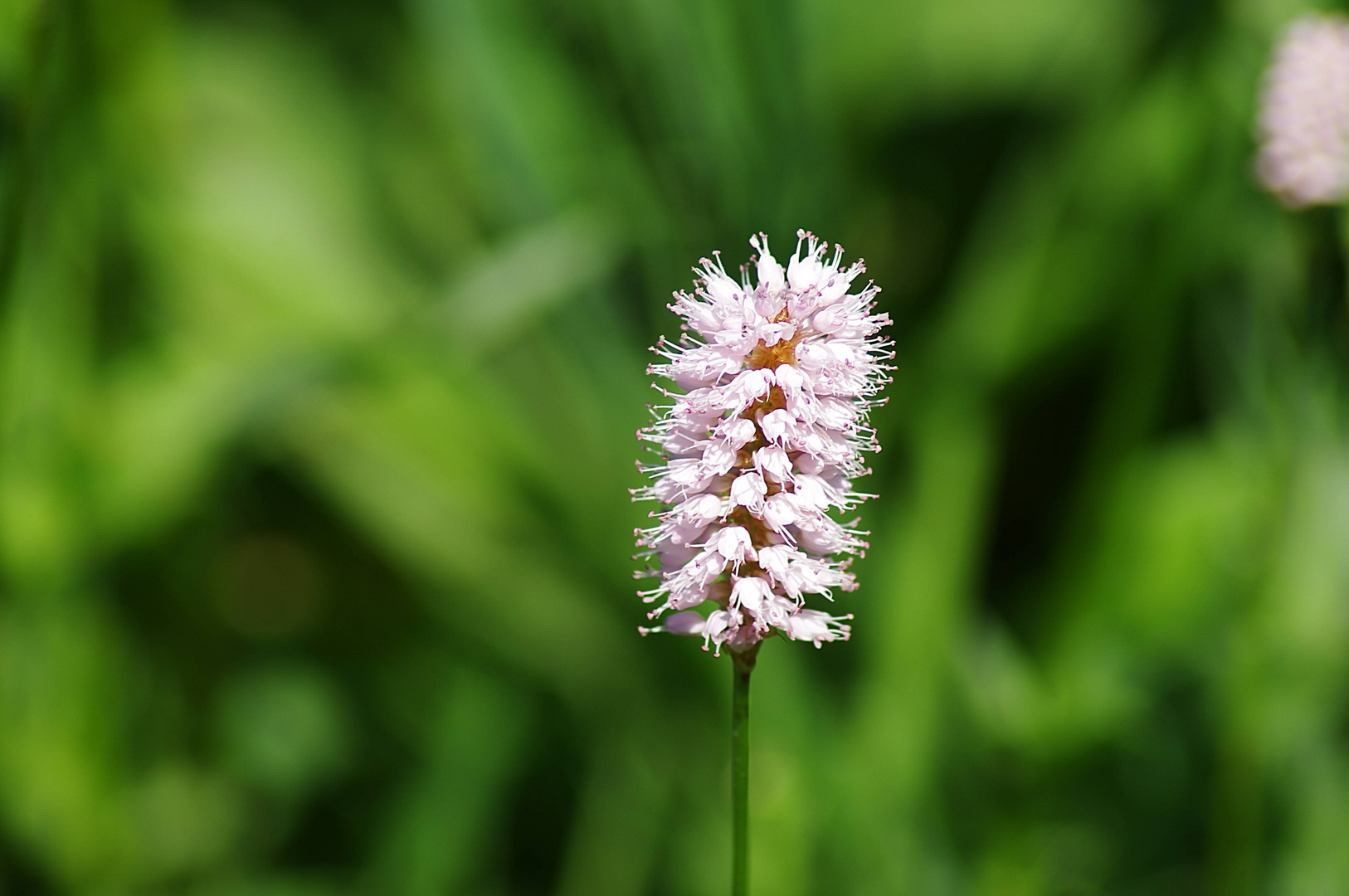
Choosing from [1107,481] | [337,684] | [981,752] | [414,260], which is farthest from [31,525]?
[1107,481]

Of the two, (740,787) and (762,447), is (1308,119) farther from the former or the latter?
(740,787)

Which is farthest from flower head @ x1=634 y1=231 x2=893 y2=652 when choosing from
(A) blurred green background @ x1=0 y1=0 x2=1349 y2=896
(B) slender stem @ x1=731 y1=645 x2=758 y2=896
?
(A) blurred green background @ x1=0 y1=0 x2=1349 y2=896

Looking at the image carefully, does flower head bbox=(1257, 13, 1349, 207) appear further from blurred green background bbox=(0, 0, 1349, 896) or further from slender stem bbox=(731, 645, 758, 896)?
Answer: slender stem bbox=(731, 645, 758, 896)

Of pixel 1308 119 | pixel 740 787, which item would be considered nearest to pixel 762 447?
pixel 740 787

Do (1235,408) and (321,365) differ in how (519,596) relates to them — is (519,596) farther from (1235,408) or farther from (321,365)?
(1235,408)

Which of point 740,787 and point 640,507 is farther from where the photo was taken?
point 640,507

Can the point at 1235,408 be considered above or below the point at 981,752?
above
